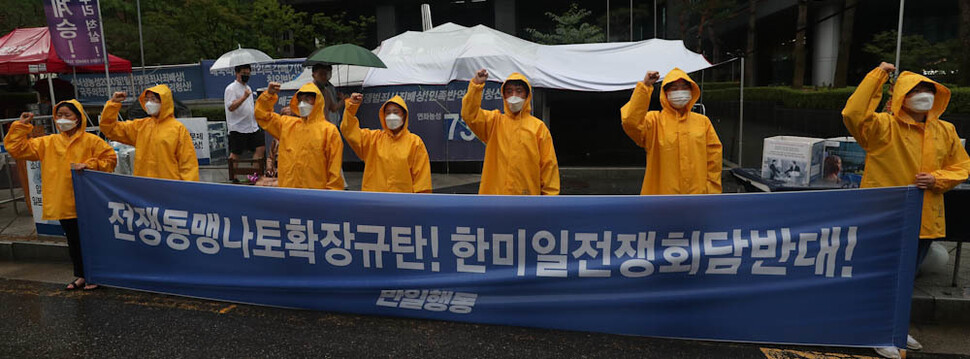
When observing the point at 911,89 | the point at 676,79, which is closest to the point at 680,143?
the point at 676,79

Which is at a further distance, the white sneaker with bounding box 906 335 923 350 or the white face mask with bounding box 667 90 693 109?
the white face mask with bounding box 667 90 693 109

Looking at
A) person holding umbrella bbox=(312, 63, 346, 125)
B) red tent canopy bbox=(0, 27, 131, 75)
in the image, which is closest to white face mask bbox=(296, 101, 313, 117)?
person holding umbrella bbox=(312, 63, 346, 125)

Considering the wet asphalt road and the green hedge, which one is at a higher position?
the green hedge

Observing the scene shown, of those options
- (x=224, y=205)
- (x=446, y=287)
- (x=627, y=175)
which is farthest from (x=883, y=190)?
(x=627, y=175)

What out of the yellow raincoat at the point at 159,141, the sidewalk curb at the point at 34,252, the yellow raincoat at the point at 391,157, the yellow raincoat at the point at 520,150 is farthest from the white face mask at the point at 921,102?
the sidewalk curb at the point at 34,252

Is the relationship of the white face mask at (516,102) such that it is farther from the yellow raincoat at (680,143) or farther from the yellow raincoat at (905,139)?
the yellow raincoat at (905,139)

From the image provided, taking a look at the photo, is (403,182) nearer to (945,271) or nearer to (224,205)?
(224,205)

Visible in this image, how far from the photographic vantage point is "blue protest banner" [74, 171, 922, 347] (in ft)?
11.8

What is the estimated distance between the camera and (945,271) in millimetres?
4891

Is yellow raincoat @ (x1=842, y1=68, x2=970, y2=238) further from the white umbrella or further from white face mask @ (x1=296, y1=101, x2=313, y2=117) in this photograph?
the white umbrella

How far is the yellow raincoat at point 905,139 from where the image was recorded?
3898mm

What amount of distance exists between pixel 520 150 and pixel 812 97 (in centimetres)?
1248

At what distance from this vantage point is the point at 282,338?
3980mm

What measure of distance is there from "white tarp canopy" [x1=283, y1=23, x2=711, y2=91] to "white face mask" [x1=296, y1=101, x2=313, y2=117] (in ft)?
15.7
